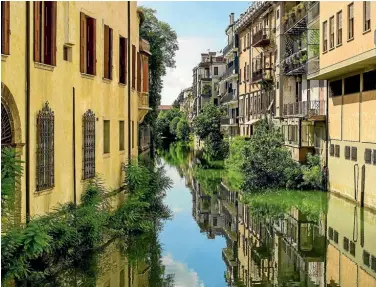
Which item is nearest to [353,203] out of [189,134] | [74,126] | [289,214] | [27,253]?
[289,214]

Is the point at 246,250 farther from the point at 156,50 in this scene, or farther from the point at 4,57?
the point at 156,50

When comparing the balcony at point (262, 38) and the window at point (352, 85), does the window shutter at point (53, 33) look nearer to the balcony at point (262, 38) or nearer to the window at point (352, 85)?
the window at point (352, 85)

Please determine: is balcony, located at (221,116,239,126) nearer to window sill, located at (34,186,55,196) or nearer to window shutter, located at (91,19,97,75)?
window shutter, located at (91,19,97,75)

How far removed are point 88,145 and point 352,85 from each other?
12.8 metres

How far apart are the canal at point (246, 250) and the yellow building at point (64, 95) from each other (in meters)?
2.10

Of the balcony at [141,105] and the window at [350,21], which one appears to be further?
the balcony at [141,105]

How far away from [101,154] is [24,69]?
6705 millimetres

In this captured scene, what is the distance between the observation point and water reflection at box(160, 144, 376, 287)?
13.2 metres

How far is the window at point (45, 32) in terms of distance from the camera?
44.1 feet

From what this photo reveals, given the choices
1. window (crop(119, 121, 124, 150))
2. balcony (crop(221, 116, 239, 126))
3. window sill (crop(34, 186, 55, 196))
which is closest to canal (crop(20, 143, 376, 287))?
window sill (crop(34, 186, 55, 196))

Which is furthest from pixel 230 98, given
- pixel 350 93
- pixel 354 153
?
pixel 354 153

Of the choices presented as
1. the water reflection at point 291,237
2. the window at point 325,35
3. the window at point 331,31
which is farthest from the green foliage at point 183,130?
the window at point 331,31

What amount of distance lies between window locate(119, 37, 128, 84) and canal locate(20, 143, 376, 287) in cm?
571

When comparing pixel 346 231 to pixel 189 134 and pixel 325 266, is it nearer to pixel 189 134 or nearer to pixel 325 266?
pixel 325 266
